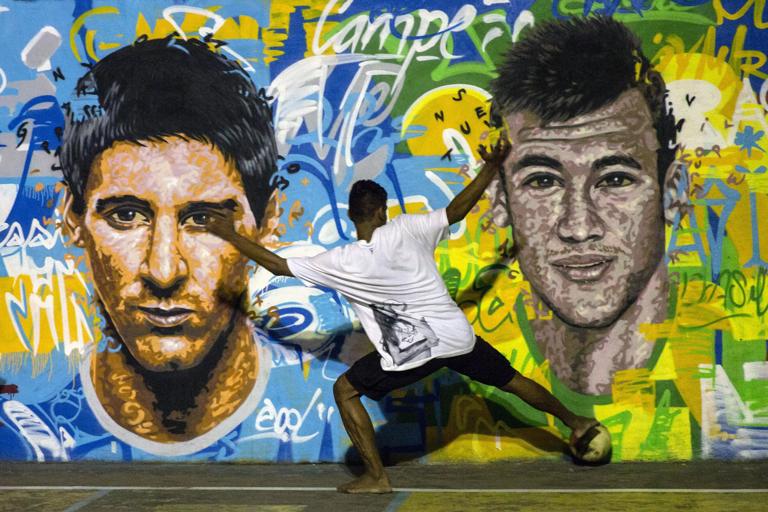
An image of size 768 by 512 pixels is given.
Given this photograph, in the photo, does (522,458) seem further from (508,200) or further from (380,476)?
(508,200)

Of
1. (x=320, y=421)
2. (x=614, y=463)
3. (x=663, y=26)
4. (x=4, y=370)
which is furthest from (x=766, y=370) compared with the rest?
(x=4, y=370)

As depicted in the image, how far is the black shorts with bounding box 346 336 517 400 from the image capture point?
7.07m

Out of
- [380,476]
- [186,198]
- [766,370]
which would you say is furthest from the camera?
[186,198]

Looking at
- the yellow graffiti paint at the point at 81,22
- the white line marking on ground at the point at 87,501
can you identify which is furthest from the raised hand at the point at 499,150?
the white line marking on ground at the point at 87,501

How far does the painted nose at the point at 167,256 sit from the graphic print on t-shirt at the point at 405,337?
179cm

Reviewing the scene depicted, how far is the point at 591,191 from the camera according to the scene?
7777mm

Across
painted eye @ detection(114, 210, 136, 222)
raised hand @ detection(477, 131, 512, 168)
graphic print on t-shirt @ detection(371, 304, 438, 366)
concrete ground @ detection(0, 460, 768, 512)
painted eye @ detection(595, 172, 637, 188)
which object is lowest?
concrete ground @ detection(0, 460, 768, 512)

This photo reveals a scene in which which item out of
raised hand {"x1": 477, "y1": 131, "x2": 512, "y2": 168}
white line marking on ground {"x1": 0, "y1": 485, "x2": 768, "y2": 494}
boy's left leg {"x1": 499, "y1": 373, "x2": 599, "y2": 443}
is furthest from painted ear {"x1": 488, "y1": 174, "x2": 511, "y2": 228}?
white line marking on ground {"x1": 0, "y1": 485, "x2": 768, "y2": 494}

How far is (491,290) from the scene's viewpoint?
26.0ft

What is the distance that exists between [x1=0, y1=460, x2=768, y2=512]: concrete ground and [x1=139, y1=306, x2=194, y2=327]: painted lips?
0.97 m

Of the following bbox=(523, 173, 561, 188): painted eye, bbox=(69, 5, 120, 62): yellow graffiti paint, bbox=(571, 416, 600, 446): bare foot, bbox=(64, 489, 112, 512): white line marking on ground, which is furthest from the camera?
bbox=(69, 5, 120, 62): yellow graffiti paint

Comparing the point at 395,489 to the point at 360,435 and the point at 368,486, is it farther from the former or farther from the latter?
the point at 360,435

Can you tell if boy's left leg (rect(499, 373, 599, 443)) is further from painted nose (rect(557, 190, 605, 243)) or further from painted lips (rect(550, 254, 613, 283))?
painted nose (rect(557, 190, 605, 243))

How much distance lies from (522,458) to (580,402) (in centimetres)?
53
